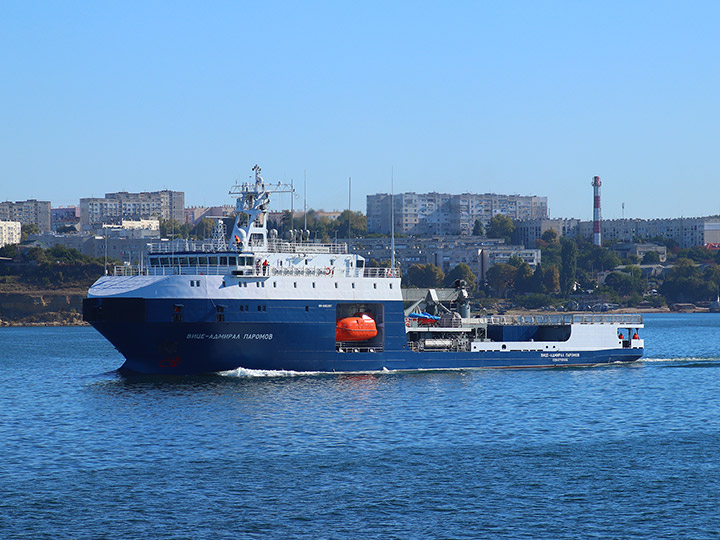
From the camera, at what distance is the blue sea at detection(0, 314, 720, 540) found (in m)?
25.5

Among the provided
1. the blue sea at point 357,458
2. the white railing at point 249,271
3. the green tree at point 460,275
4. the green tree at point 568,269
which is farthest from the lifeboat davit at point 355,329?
the green tree at point 568,269

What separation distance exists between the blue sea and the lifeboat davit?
2193mm

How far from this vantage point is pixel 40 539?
23969 millimetres

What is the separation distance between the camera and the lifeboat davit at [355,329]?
2019 inches

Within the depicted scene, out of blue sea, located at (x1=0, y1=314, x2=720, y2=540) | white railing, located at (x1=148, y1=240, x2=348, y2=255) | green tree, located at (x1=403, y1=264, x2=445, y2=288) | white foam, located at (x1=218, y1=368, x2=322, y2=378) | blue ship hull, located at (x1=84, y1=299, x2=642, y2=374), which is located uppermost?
white railing, located at (x1=148, y1=240, x2=348, y2=255)

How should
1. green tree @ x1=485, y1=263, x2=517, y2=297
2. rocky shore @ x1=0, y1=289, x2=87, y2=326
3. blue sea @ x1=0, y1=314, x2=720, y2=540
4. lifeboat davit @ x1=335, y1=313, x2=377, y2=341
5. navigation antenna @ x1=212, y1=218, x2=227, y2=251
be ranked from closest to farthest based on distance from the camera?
1. blue sea @ x1=0, y1=314, x2=720, y2=540
2. navigation antenna @ x1=212, y1=218, x2=227, y2=251
3. lifeboat davit @ x1=335, y1=313, x2=377, y2=341
4. rocky shore @ x1=0, y1=289, x2=87, y2=326
5. green tree @ x1=485, y1=263, x2=517, y2=297

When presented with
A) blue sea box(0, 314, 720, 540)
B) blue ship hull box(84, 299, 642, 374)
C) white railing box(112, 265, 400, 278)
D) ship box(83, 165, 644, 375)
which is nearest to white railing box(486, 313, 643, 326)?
ship box(83, 165, 644, 375)

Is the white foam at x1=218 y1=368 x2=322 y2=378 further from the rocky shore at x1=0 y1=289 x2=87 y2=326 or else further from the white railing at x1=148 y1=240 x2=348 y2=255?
the rocky shore at x1=0 y1=289 x2=87 y2=326

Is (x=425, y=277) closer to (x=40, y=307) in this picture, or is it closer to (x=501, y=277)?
(x=501, y=277)

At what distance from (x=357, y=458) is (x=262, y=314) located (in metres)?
17.1

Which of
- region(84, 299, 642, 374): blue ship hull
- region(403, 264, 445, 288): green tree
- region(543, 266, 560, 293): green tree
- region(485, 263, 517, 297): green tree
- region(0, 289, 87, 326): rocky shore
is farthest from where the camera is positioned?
region(543, 266, 560, 293): green tree

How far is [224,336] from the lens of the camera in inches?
1890

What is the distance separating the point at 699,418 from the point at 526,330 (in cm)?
1919

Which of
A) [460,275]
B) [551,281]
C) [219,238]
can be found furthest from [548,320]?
[551,281]
